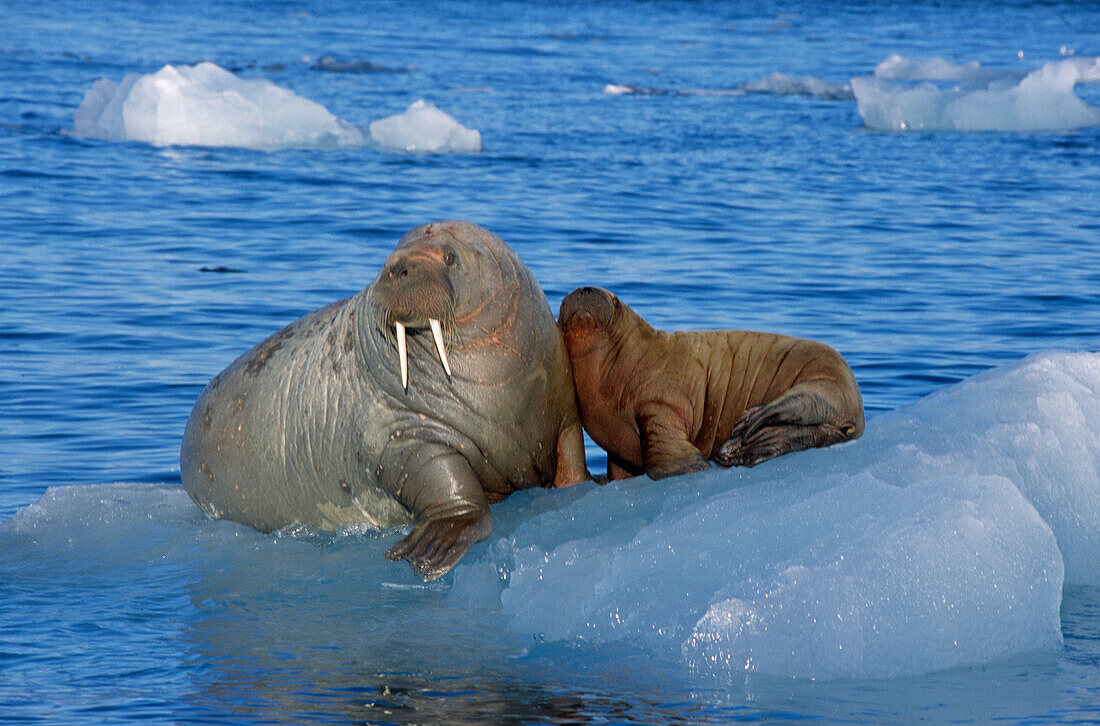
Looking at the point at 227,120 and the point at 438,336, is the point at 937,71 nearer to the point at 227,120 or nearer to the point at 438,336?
the point at 227,120

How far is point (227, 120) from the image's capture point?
1816 cm

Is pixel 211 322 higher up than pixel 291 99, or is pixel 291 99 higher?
pixel 291 99

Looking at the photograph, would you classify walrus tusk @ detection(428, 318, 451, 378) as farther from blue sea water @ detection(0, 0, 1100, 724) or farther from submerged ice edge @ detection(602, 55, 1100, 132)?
submerged ice edge @ detection(602, 55, 1100, 132)

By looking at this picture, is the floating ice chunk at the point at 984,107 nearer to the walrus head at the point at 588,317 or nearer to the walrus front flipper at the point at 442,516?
the walrus head at the point at 588,317

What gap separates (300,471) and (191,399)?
298 centimetres

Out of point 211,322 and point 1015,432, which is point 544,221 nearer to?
point 211,322

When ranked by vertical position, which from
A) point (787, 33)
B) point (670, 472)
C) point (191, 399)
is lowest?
point (191, 399)

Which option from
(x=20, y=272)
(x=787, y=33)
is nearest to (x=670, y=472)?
(x=20, y=272)

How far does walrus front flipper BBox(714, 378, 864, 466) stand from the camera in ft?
18.3

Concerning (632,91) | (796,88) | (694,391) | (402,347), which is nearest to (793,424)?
(694,391)

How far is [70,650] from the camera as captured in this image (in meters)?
4.69

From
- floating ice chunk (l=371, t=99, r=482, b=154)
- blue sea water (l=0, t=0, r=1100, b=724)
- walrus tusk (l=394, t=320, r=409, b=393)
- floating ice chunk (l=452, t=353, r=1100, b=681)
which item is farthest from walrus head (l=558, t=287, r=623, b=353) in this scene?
floating ice chunk (l=371, t=99, r=482, b=154)

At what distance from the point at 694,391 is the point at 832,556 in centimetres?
140

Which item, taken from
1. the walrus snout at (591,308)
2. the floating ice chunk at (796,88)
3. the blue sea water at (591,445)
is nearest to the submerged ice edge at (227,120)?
the blue sea water at (591,445)
